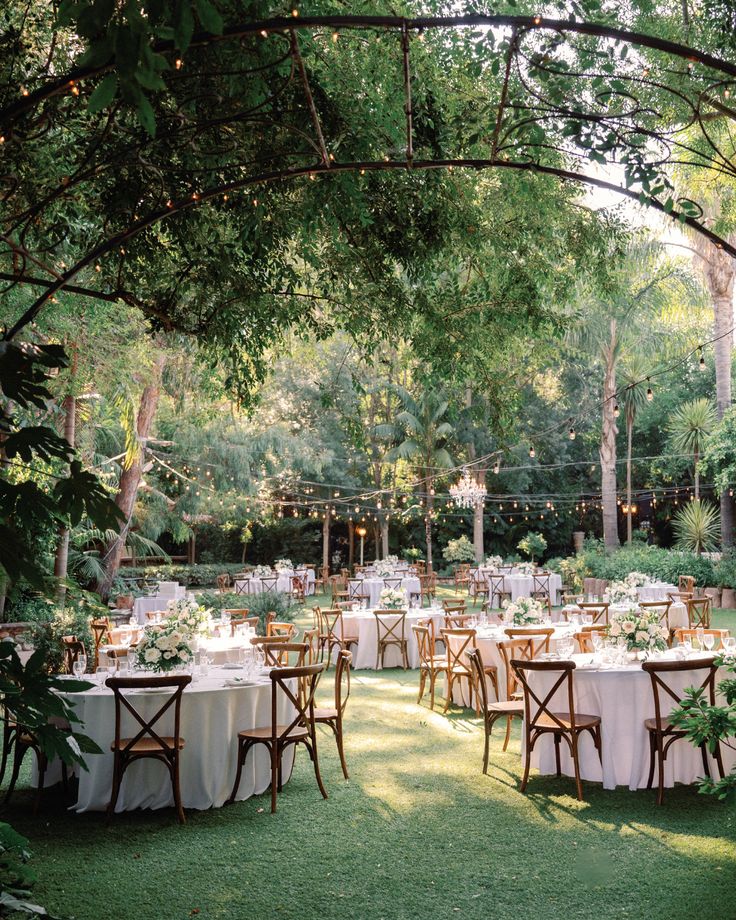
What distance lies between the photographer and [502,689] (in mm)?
8484

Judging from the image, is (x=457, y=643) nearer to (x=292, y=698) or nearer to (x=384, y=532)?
(x=292, y=698)

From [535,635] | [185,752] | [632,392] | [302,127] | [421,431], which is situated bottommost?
[185,752]

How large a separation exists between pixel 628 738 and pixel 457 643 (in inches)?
111

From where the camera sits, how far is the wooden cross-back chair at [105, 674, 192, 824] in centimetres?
530

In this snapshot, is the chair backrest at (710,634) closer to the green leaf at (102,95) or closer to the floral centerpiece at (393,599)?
the floral centerpiece at (393,599)

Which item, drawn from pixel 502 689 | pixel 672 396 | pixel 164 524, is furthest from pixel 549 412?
pixel 502 689

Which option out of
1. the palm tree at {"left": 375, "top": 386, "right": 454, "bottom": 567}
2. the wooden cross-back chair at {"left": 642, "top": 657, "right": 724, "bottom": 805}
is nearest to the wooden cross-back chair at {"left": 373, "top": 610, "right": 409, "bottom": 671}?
Answer: the wooden cross-back chair at {"left": 642, "top": 657, "right": 724, "bottom": 805}

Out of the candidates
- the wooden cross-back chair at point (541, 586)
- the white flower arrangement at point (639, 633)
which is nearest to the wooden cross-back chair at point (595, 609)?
the white flower arrangement at point (639, 633)

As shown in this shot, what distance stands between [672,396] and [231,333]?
27.4 meters

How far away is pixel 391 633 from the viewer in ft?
38.0

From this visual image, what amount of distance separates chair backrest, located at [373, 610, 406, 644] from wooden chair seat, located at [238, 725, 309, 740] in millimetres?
5627

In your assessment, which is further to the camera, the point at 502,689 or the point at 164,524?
the point at 164,524

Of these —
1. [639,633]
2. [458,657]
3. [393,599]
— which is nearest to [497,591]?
[393,599]

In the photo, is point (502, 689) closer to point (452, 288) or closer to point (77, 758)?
point (452, 288)
